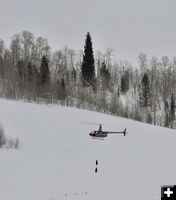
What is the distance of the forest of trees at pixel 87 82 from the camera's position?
6538cm

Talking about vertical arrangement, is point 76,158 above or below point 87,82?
below

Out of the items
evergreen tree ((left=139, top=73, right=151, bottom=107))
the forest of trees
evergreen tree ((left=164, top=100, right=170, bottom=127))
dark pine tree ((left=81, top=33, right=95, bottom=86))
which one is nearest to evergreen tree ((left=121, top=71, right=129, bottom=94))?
the forest of trees

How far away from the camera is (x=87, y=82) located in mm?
79125

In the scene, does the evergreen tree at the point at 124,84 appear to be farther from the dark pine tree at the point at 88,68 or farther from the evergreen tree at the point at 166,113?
the dark pine tree at the point at 88,68

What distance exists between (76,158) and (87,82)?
4762cm

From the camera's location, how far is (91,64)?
80438 millimetres

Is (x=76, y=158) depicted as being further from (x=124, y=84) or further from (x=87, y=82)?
(x=124, y=84)

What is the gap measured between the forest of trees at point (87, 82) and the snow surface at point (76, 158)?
418 inches

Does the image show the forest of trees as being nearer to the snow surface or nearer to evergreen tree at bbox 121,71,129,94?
evergreen tree at bbox 121,71,129,94

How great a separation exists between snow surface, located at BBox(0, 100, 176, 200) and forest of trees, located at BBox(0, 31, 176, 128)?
34.8 feet

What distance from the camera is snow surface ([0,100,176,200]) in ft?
57.1

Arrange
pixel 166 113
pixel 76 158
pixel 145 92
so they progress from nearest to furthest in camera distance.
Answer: pixel 76 158 < pixel 166 113 < pixel 145 92

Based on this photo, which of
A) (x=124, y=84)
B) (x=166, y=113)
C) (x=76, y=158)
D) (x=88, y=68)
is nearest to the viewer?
(x=76, y=158)

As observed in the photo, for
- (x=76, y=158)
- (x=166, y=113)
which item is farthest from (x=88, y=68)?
(x=76, y=158)
